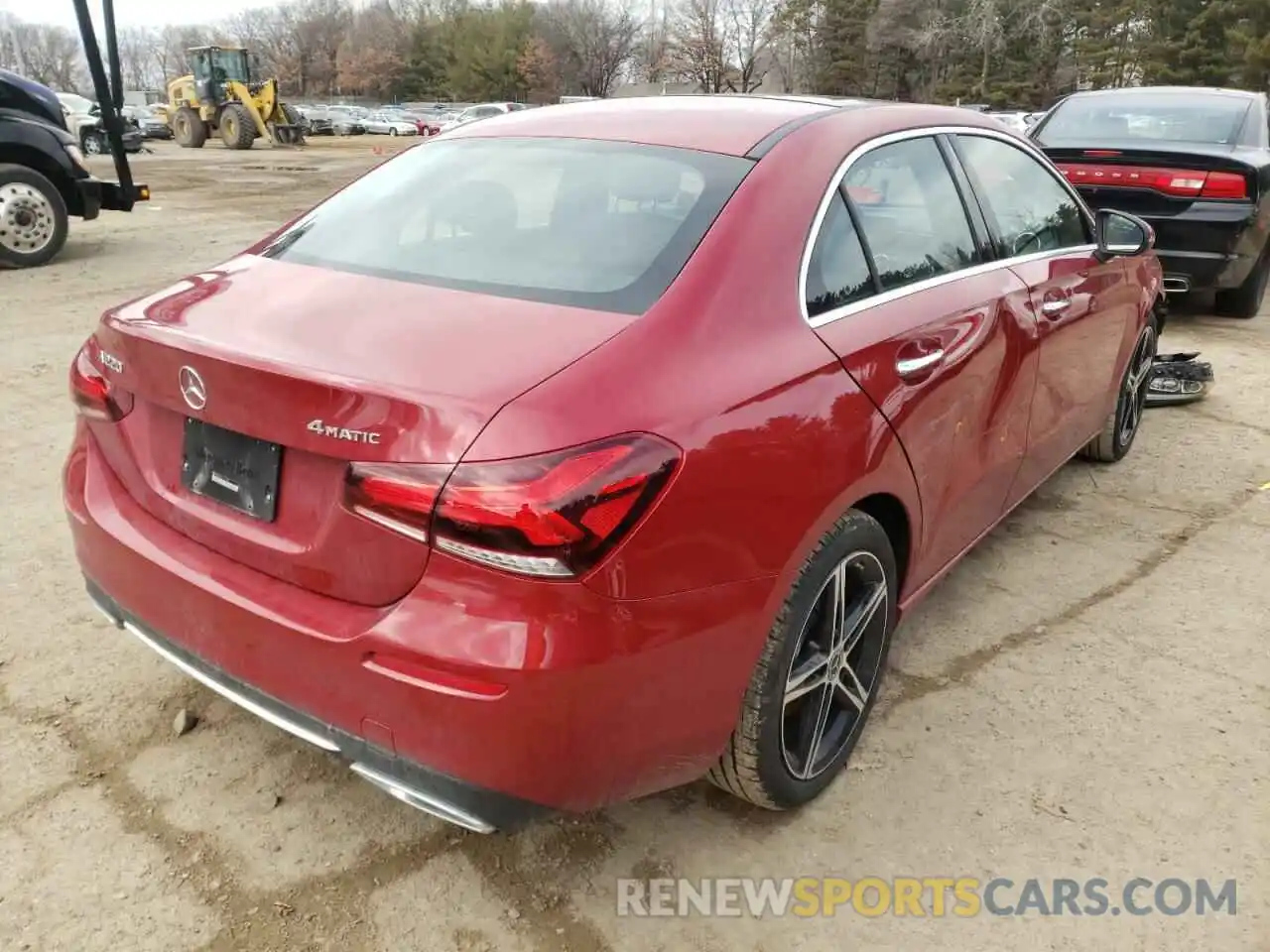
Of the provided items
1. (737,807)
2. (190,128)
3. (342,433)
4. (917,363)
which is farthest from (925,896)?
(190,128)

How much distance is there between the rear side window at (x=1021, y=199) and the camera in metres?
3.18

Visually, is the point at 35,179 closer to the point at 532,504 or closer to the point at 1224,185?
the point at 532,504

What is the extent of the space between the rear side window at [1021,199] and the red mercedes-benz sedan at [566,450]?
32 cm

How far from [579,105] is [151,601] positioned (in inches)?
71.8

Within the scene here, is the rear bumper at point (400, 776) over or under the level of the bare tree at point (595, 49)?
under

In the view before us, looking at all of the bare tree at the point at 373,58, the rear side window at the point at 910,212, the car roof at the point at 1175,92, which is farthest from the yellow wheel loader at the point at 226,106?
the bare tree at the point at 373,58

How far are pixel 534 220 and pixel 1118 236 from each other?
2.57 meters

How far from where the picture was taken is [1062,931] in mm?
2139

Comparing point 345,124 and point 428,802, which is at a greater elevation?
point 428,802

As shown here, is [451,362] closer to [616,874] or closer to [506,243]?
[506,243]

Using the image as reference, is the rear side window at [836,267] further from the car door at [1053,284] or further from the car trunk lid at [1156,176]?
the car trunk lid at [1156,176]

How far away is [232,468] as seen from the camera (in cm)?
199

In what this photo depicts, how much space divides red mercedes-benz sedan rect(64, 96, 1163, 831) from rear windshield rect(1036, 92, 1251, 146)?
5392 millimetres

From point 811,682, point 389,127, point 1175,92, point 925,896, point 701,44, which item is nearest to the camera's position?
point 925,896
